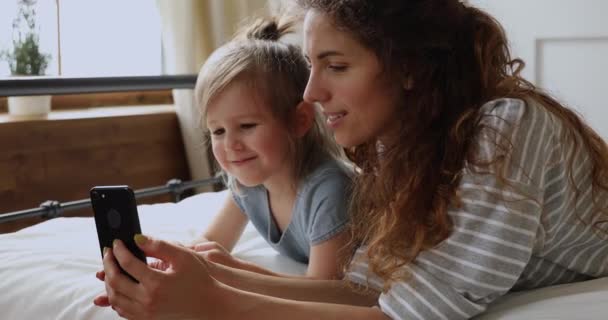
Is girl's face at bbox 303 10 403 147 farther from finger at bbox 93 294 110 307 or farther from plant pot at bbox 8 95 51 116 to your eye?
plant pot at bbox 8 95 51 116

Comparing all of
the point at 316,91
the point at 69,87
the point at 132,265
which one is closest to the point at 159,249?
the point at 132,265

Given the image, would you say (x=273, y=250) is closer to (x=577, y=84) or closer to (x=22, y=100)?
(x=22, y=100)

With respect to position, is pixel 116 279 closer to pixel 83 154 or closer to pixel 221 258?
pixel 221 258

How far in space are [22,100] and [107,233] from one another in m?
A: 1.47

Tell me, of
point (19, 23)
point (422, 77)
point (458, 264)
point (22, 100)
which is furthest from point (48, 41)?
point (458, 264)

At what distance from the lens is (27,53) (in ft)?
7.82

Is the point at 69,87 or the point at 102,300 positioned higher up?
the point at 69,87

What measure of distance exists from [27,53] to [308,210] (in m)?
1.45

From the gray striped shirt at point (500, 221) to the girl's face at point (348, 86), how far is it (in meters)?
0.14

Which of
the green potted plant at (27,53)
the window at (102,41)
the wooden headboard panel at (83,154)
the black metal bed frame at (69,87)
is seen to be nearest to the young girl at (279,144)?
the black metal bed frame at (69,87)

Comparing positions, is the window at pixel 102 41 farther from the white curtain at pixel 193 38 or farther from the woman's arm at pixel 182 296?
the woman's arm at pixel 182 296

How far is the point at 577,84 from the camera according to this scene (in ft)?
7.98

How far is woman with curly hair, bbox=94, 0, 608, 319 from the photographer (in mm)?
896

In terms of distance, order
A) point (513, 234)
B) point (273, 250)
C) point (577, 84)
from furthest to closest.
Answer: point (577, 84) < point (273, 250) < point (513, 234)
